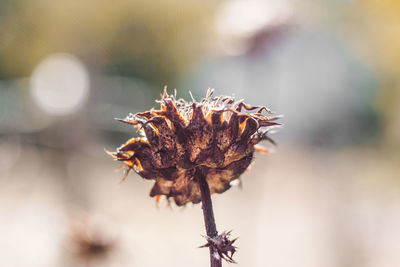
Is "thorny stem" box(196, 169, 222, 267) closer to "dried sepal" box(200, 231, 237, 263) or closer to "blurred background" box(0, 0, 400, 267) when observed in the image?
"dried sepal" box(200, 231, 237, 263)

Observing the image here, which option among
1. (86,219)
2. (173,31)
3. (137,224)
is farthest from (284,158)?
(86,219)

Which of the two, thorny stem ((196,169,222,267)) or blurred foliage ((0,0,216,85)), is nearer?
thorny stem ((196,169,222,267))

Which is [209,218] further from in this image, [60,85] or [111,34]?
[111,34]

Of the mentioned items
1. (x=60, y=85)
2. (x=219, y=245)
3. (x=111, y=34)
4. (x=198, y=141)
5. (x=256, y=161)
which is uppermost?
(x=111, y=34)

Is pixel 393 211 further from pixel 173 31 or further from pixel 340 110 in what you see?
pixel 173 31

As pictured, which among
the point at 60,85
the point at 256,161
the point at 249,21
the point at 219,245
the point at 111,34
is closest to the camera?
the point at 219,245

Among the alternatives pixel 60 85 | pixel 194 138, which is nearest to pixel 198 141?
pixel 194 138

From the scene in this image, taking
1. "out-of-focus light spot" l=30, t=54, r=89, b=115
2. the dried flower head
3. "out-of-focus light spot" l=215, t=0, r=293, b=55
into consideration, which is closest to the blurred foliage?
"out-of-focus light spot" l=30, t=54, r=89, b=115
